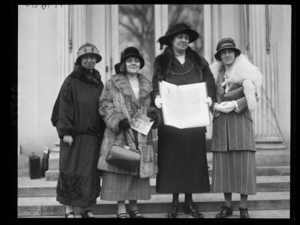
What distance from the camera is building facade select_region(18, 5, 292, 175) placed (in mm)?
7199

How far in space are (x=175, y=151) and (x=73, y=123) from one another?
119cm

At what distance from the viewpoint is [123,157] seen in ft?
16.5

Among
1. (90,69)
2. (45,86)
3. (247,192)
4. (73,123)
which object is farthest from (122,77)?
(45,86)

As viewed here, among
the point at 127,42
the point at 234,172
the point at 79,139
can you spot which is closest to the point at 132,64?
the point at 79,139

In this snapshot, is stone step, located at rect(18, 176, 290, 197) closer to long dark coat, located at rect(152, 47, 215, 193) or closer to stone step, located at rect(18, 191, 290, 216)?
stone step, located at rect(18, 191, 290, 216)

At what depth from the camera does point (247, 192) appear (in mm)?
5211

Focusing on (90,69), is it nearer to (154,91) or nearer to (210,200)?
(154,91)

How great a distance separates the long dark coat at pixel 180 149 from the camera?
5309 mm

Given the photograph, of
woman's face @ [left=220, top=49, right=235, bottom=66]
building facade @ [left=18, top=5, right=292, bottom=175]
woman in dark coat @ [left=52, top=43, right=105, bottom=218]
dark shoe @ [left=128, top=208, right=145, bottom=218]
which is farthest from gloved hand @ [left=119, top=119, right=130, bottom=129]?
building facade @ [left=18, top=5, right=292, bottom=175]

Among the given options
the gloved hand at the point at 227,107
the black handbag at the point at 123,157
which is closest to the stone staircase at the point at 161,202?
the black handbag at the point at 123,157

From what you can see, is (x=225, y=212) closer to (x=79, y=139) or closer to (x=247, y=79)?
(x=247, y=79)

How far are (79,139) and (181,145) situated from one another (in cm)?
115

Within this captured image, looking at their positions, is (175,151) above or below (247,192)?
above

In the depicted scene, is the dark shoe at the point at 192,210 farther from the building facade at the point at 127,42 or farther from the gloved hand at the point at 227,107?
the building facade at the point at 127,42
